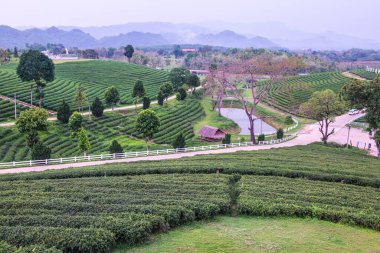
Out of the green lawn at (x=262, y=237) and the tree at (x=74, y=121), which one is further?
the tree at (x=74, y=121)

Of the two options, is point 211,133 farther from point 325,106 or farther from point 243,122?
point 243,122

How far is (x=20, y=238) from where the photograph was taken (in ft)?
47.5

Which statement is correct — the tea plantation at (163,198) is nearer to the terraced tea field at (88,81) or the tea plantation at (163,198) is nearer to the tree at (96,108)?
the tree at (96,108)

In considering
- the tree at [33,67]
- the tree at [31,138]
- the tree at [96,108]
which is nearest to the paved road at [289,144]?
the tree at [31,138]

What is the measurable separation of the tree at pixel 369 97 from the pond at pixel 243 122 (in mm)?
19622

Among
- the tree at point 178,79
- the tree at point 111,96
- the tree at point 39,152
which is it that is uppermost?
the tree at point 178,79

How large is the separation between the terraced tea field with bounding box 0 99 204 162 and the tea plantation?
616 inches

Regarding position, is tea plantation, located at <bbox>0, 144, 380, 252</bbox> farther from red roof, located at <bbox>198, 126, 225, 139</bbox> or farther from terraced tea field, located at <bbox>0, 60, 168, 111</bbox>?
terraced tea field, located at <bbox>0, 60, 168, 111</bbox>

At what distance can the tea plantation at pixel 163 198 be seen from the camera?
50.7 ft

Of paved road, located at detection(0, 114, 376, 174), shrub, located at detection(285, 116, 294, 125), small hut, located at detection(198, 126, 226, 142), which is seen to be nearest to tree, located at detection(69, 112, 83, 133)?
paved road, located at detection(0, 114, 376, 174)

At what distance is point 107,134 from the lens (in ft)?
172

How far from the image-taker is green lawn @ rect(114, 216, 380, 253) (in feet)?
50.6

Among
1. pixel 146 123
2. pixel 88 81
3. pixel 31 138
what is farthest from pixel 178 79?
pixel 31 138

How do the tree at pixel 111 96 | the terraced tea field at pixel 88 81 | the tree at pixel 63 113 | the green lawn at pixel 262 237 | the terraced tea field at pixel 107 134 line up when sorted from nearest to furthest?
the green lawn at pixel 262 237
the terraced tea field at pixel 107 134
the tree at pixel 63 113
the tree at pixel 111 96
the terraced tea field at pixel 88 81
